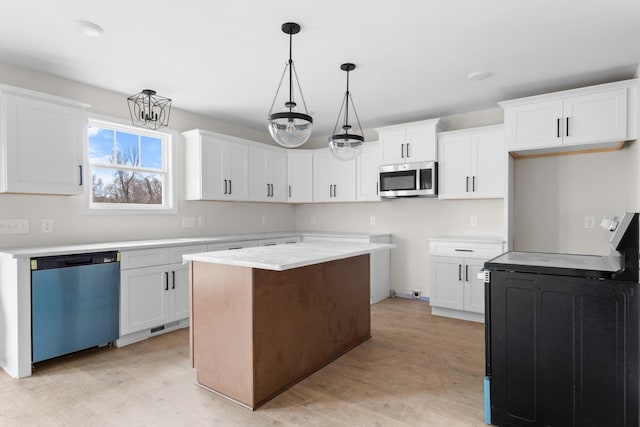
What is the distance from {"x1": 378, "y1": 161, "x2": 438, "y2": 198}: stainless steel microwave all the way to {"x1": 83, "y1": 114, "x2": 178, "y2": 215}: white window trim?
2578 millimetres

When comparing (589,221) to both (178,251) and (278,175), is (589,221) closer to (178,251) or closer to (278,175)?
(278,175)

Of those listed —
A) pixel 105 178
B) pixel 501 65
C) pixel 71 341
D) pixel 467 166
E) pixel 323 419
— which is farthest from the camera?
pixel 467 166

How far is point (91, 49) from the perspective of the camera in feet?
9.17

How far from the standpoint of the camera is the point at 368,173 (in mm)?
4980

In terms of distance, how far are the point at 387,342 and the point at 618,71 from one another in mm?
3167

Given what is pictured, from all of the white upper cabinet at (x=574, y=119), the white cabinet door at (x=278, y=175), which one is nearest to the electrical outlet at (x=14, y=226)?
the white cabinet door at (x=278, y=175)

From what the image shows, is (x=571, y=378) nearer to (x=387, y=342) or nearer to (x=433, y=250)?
(x=387, y=342)

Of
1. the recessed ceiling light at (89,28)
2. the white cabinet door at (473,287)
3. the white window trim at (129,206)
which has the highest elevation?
the recessed ceiling light at (89,28)

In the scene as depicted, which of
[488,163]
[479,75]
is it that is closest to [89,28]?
[479,75]

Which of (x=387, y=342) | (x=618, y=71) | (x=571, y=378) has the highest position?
(x=618, y=71)

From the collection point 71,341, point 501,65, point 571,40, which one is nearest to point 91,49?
point 71,341

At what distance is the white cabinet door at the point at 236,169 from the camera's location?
457 cm

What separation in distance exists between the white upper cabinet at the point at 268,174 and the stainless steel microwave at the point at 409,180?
1.50 m

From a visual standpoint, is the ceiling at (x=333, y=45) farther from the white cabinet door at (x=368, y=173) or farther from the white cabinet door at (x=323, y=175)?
the white cabinet door at (x=323, y=175)
